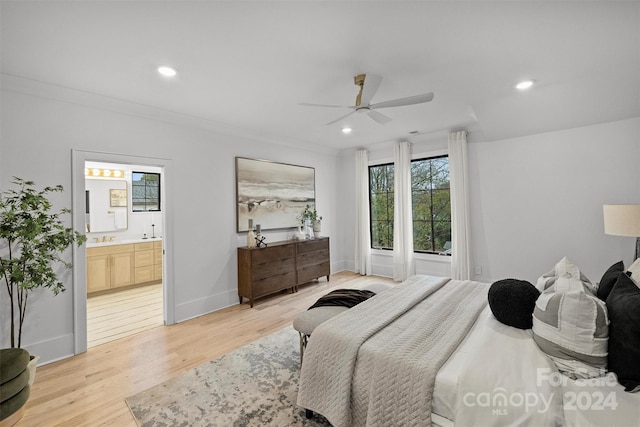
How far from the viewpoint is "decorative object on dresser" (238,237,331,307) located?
13.6ft

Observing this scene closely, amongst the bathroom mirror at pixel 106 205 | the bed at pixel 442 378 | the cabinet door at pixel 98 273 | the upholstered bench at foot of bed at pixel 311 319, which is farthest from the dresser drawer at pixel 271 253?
the bathroom mirror at pixel 106 205

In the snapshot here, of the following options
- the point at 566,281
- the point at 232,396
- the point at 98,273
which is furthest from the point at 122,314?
the point at 566,281

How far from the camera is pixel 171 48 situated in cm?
216

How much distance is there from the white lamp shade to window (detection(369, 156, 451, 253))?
230 cm

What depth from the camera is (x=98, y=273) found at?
15.4 ft

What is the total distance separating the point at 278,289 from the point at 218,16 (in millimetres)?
3651

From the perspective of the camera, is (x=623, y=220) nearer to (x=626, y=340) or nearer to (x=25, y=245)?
(x=626, y=340)

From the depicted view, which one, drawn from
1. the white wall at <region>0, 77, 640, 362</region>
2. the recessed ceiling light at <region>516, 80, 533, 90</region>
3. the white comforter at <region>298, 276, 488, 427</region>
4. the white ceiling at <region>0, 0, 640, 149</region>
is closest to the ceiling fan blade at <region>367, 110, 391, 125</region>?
the white ceiling at <region>0, 0, 640, 149</region>

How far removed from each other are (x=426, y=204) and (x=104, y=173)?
20.0 feet

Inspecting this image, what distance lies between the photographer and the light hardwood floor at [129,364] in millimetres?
2029

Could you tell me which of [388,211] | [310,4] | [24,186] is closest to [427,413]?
[310,4]

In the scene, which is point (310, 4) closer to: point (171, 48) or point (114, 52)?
point (171, 48)

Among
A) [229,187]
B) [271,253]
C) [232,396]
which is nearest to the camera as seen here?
[232,396]

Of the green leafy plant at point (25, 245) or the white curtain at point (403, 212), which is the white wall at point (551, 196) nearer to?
the white curtain at point (403, 212)
